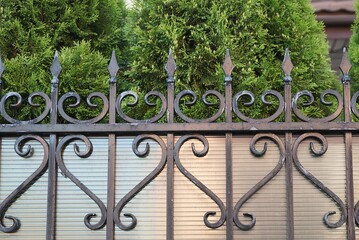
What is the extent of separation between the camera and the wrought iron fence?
7.53 ft

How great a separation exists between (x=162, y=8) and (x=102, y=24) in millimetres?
664

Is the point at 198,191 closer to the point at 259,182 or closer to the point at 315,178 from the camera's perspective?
the point at 259,182

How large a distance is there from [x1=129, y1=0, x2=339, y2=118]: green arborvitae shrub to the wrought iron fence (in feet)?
2.25

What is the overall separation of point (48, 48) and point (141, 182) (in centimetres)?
140

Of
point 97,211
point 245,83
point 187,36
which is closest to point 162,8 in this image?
point 187,36

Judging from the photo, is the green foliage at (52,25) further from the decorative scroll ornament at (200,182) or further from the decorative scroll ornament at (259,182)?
the decorative scroll ornament at (259,182)

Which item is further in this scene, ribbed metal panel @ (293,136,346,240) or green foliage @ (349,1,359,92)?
green foliage @ (349,1,359,92)

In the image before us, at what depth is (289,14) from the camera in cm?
325

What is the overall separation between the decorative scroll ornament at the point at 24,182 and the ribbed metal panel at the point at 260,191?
0.92 metres

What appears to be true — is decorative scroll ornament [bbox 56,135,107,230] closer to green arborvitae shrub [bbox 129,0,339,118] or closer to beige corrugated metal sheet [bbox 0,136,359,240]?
beige corrugated metal sheet [bbox 0,136,359,240]

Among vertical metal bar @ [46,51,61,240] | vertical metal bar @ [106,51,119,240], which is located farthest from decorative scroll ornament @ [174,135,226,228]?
vertical metal bar @ [46,51,61,240]

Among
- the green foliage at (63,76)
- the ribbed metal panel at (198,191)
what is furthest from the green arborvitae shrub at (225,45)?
the ribbed metal panel at (198,191)

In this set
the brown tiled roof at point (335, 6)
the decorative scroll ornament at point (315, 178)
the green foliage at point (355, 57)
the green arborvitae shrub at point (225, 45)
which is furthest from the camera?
the brown tiled roof at point (335, 6)

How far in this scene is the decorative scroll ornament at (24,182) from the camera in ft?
7.74
